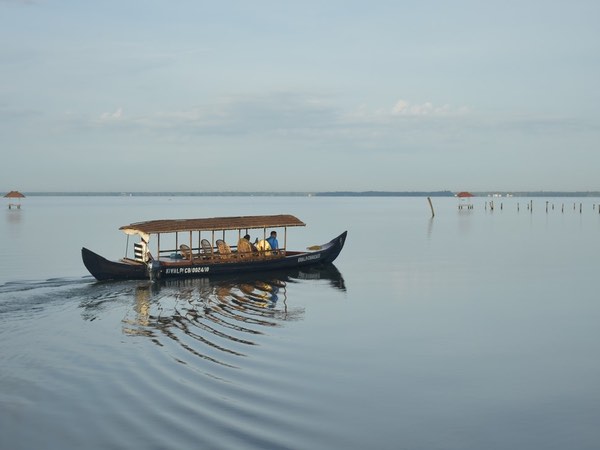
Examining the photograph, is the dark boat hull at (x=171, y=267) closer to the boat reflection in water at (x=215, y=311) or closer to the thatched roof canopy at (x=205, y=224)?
the boat reflection in water at (x=215, y=311)

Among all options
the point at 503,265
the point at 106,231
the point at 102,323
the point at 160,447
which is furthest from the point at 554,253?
the point at 106,231

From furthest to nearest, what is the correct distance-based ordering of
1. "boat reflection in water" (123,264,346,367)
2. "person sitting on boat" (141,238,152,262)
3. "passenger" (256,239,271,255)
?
"passenger" (256,239,271,255) < "person sitting on boat" (141,238,152,262) < "boat reflection in water" (123,264,346,367)

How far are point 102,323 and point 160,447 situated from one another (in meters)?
12.2

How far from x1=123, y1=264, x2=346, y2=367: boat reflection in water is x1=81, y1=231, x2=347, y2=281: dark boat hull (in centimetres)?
46

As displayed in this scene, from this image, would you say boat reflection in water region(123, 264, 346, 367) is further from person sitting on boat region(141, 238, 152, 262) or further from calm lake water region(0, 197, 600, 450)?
person sitting on boat region(141, 238, 152, 262)

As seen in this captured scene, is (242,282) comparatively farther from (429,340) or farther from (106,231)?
(106,231)

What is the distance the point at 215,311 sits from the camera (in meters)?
25.0

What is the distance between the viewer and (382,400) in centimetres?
1488

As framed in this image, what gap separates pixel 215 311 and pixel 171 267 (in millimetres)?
8854

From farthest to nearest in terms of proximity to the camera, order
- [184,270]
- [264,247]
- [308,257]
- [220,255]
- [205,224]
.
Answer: [308,257] → [264,247] → [220,255] → [205,224] → [184,270]

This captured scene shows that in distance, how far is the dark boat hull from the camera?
31812 mm

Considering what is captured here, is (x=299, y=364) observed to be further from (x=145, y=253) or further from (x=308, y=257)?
(x=308, y=257)

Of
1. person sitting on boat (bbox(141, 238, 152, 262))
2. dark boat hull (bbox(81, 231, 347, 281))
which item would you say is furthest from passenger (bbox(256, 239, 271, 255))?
person sitting on boat (bbox(141, 238, 152, 262))

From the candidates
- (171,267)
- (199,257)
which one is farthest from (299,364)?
(199,257)
